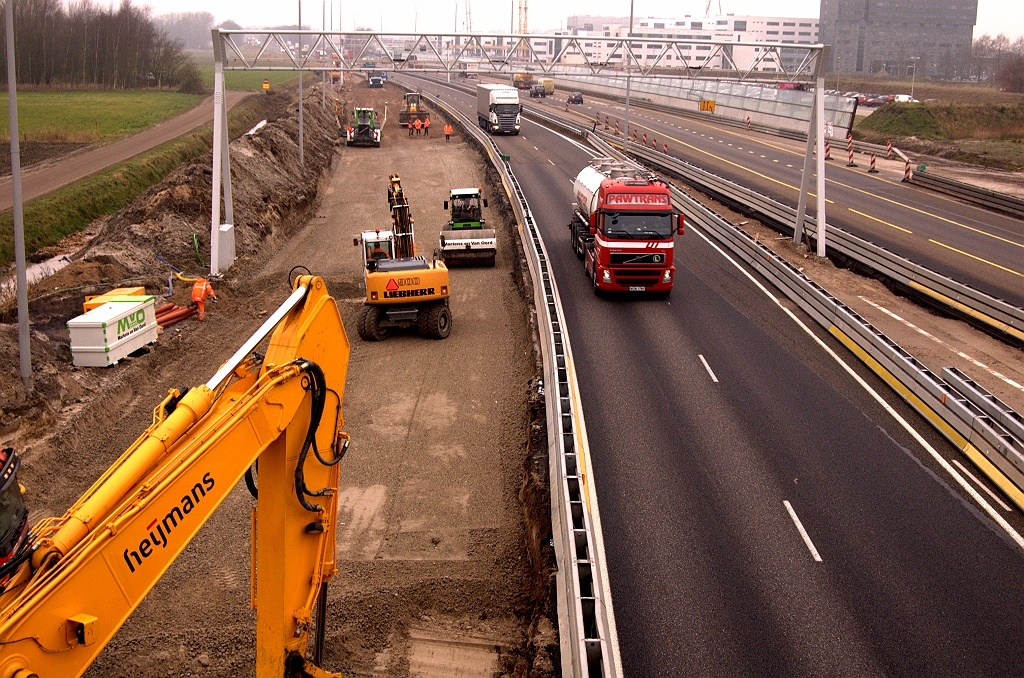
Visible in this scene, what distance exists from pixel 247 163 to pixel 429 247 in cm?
1110

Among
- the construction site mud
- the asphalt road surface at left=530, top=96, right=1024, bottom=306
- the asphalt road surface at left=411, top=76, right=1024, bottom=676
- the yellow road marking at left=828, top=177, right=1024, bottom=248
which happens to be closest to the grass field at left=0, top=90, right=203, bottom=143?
the construction site mud

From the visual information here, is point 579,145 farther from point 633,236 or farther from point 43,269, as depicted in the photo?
point 43,269

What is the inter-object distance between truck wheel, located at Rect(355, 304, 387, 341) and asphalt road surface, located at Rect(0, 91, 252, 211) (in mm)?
13280

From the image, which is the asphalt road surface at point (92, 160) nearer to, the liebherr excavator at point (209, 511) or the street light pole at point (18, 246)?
the street light pole at point (18, 246)

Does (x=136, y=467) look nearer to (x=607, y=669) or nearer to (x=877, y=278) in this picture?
(x=607, y=669)

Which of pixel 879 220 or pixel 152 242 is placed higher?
pixel 879 220

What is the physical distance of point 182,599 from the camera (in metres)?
12.5

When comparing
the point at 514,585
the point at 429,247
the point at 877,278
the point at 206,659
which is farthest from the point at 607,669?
the point at 429,247

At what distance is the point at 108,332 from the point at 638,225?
14811 mm

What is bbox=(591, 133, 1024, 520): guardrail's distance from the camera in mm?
14977

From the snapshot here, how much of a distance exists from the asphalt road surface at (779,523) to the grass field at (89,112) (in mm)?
44276

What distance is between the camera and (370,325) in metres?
24.3

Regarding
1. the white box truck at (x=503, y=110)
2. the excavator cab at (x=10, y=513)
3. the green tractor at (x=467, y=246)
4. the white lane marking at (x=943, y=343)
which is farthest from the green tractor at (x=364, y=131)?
the excavator cab at (x=10, y=513)

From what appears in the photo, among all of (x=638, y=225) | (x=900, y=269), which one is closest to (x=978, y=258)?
(x=900, y=269)
